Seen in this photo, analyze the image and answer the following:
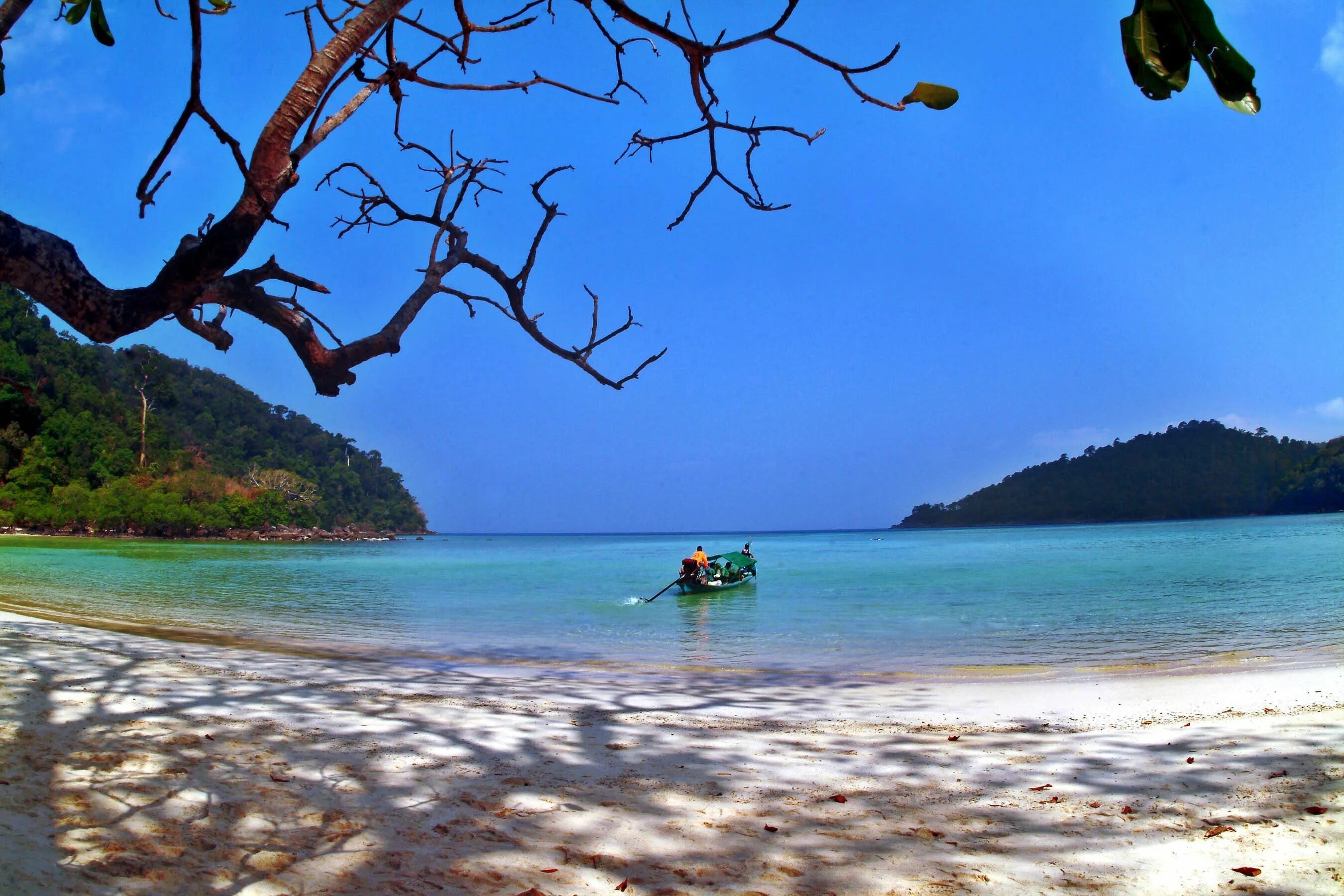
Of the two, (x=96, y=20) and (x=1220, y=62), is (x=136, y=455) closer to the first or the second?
(x=96, y=20)

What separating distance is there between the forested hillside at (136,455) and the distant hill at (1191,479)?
331 ft

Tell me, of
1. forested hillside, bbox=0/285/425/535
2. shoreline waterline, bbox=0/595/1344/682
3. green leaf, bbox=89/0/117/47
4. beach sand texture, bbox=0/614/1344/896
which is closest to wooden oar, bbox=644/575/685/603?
shoreline waterline, bbox=0/595/1344/682

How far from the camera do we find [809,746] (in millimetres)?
4043

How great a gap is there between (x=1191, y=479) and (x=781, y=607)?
337 ft

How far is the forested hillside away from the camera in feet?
185

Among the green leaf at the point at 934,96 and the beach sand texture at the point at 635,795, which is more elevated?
the green leaf at the point at 934,96

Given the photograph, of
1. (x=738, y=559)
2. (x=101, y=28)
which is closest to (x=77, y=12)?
(x=101, y=28)

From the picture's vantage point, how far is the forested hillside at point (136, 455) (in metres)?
56.3

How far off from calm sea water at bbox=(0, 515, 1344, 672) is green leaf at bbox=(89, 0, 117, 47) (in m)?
8.71

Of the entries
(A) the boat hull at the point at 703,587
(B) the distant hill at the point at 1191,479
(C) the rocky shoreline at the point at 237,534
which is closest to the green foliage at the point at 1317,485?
(B) the distant hill at the point at 1191,479

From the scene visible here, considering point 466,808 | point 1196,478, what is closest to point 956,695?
point 466,808

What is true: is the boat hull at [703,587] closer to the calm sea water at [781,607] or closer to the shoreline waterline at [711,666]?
the calm sea water at [781,607]

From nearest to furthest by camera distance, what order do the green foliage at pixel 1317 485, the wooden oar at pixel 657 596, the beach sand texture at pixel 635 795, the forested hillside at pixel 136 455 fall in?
the beach sand texture at pixel 635 795 < the wooden oar at pixel 657 596 < the forested hillside at pixel 136 455 < the green foliage at pixel 1317 485

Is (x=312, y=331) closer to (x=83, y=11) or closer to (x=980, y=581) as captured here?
(x=83, y=11)
